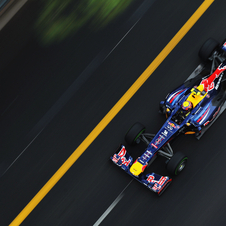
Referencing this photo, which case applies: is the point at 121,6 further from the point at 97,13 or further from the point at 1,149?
the point at 1,149

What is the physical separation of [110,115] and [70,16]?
11.4 ft

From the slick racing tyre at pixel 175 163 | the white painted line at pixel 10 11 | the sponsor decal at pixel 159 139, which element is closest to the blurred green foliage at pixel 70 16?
the white painted line at pixel 10 11

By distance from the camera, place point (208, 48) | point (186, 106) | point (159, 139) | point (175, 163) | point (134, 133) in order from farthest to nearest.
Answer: point (208, 48)
point (134, 133)
point (159, 139)
point (175, 163)
point (186, 106)

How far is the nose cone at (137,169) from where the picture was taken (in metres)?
11.5

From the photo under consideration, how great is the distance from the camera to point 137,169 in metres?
11.5

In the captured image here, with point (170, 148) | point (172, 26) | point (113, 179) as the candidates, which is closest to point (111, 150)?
point (113, 179)

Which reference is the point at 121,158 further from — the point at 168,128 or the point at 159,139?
the point at 168,128

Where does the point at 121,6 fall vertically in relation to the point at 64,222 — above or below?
above

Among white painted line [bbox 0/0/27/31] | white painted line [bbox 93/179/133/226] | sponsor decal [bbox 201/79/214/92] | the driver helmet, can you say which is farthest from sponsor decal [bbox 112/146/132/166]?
white painted line [bbox 0/0/27/31]

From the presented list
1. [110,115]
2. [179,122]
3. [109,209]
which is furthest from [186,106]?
[109,209]

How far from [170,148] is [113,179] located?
1.91 metres

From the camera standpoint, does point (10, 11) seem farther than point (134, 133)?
Yes

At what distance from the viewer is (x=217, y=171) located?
11898 millimetres

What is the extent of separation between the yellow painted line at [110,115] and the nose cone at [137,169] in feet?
5.62
